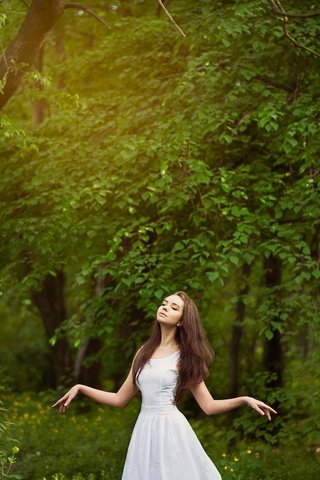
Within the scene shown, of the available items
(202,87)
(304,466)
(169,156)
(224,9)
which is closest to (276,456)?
(304,466)

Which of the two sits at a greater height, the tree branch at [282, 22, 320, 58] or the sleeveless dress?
the tree branch at [282, 22, 320, 58]

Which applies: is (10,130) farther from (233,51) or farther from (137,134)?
(233,51)

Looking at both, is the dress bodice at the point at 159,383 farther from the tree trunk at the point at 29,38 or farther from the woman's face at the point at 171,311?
the tree trunk at the point at 29,38

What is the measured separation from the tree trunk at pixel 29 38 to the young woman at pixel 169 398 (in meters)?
3.38

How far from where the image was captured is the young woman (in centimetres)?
554

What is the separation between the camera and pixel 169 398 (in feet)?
18.7

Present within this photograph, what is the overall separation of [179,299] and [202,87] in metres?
5.04

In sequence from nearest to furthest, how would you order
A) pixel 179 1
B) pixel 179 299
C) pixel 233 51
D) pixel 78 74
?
pixel 179 299 < pixel 233 51 < pixel 179 1 < pixel 78 74

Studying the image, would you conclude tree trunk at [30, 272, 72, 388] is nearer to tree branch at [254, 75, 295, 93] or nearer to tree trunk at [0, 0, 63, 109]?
tree branch at [254, 75, 295, 93]

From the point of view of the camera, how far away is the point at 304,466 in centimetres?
927

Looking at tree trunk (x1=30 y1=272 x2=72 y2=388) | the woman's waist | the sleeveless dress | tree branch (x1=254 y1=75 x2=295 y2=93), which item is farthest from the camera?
tree trunk (x1=30 y1=272 x2=72 y2=388)

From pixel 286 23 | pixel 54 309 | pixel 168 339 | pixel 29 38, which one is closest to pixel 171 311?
pixel 168 339

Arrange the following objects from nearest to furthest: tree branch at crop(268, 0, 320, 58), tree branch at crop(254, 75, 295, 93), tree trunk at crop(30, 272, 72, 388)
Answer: tree branch at crop(268, 0, 320, 58) < tree branch at crop(254, 75, 295, 93) < tree trunk at crop(30, 272, 72, 388)

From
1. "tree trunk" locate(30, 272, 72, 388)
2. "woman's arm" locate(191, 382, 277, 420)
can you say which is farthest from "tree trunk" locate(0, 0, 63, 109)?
"tree trunk" locate(30, 272, 72, 388)
